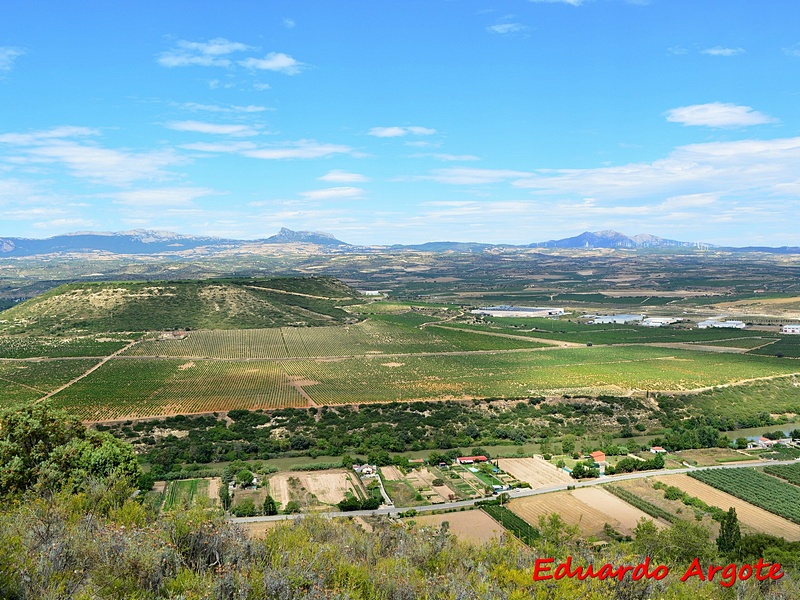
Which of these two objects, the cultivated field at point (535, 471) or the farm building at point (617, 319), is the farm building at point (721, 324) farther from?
the cultivated field at point (535, 471)

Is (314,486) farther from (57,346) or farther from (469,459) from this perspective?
(57,346)

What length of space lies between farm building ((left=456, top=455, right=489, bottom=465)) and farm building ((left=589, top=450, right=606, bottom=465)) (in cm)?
962

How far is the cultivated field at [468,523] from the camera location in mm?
34812

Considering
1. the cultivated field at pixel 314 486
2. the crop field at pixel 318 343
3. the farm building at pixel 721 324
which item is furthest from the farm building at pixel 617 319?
the cultivated field at pixel 314 486

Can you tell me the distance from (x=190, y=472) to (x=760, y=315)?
153 meters

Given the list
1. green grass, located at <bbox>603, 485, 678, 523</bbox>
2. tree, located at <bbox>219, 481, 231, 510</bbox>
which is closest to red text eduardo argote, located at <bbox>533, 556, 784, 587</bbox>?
green grass, located at <bbox>603, 485, 678, 523</bbox>

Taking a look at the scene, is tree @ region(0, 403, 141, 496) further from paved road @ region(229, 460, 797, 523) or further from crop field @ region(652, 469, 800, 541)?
crop field @ region(652, 469, 800, 541)

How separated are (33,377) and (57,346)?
883 inches

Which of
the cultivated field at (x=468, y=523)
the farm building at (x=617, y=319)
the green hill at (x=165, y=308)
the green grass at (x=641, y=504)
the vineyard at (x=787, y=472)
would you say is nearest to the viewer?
the cultivated field at (x=468, y=523)

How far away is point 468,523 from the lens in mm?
36844

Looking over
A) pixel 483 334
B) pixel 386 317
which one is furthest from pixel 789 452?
pixel 386 317

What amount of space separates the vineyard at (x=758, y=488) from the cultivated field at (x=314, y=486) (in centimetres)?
2792

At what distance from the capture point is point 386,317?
135875 mm

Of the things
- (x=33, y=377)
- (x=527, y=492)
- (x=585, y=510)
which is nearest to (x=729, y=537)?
(x=585, y=510)
